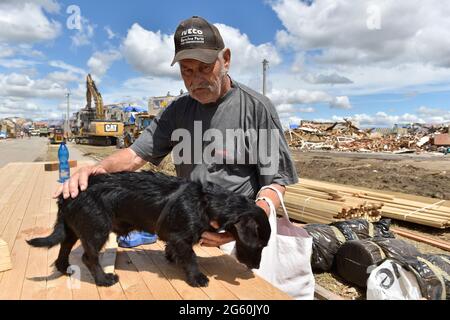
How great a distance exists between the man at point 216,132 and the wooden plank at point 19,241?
813mm

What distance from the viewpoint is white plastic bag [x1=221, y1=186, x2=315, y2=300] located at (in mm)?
2547

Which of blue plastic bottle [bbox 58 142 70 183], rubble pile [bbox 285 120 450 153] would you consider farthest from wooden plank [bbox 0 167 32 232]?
rubble pile [bbox 285 120 450 153]

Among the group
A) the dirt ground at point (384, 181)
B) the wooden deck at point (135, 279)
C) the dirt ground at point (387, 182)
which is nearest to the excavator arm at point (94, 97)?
the dirt ground at point (384, 181)

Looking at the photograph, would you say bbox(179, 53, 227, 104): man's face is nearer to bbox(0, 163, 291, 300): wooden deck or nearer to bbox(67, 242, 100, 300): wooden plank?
bbox(0, 163, 291, 300): wooden deck

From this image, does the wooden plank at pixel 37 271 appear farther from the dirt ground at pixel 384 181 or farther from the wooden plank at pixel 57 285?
the dirt ground at pixel 384 181

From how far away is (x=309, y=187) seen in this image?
6961mm

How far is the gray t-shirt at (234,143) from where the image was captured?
259cm

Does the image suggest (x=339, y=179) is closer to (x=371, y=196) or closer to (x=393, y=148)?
(x=371, y=196)

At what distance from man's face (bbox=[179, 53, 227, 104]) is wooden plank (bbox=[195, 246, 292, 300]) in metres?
1.13

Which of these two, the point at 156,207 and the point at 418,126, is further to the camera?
the point at 418,126
